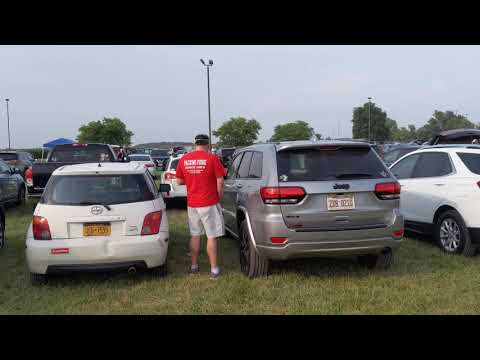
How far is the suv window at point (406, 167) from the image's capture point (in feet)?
25.0

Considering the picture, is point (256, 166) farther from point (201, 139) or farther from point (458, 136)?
point (458, 136)

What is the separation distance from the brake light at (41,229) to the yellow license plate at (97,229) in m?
0.40

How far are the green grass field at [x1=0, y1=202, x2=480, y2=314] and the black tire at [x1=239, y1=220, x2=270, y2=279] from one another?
11 cm

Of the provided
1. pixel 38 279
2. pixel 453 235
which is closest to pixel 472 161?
pixel 453 235

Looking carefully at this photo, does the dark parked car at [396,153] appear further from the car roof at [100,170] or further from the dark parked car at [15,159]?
the dark parked car at [15,159]

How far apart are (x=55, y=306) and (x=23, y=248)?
3235mm

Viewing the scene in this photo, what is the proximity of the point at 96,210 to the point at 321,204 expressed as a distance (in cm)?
251

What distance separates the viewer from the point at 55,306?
4.70 m

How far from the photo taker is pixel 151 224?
17.3 ft

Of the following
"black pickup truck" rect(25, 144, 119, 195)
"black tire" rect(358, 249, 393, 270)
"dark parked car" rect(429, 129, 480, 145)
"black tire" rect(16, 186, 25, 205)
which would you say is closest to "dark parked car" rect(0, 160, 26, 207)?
"black tire" rect(16, 186, 25, 205)

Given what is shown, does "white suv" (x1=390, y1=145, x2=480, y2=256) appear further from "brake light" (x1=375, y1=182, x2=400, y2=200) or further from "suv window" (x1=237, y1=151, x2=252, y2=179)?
"suv window" (x1=237, y1=151, x2=252, y2=179)

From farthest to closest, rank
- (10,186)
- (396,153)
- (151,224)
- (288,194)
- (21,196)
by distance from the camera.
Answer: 1. (396,153)
2. (21,196)
3. (10,186)
4. (151,224)
5. (288,194)

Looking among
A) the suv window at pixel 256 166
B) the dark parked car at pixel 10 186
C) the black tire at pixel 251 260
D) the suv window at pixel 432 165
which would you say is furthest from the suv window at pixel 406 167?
the dark parked car at pixel 10 186

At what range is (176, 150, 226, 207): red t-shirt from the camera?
5590 mm
